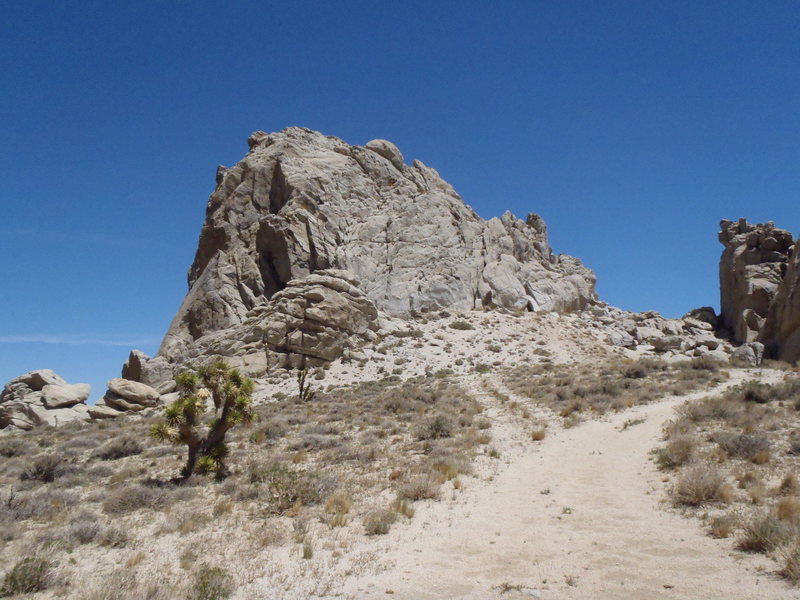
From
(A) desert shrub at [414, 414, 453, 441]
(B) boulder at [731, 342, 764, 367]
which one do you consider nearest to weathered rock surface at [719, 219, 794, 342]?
(B) boulder at [731, 342, 764, 367]

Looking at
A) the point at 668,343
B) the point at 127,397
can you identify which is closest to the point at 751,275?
the point at 668,343

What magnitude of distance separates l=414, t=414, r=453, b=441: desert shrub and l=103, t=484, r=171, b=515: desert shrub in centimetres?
829

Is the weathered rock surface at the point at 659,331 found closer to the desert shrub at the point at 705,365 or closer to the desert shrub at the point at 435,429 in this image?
the desert shrub at the point at 705,365

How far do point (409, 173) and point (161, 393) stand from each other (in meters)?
34.7

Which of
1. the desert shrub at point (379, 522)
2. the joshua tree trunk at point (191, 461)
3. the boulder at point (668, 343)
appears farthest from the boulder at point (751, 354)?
the joshua tree trunk at point (191, 461)

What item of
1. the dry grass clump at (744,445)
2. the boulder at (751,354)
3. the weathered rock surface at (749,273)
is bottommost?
the dry grass clump at (744,445)

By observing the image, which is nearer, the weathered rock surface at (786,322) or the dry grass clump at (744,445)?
the dry grass clump at (744,445)

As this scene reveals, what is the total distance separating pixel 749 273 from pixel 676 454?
3711cm

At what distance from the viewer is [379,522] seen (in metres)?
9.02

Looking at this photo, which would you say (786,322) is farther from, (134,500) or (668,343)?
(134,500)

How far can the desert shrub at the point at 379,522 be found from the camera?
29.2 feet

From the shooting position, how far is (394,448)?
611 inches

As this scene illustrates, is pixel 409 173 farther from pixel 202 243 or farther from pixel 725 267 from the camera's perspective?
pixel 725 267

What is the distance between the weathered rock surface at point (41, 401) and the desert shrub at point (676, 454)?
27830 mm
